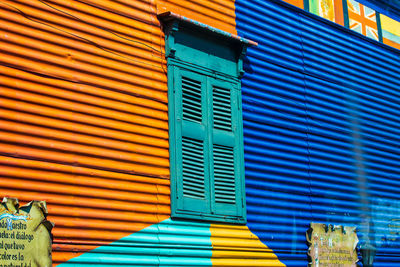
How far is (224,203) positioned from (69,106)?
2530mm

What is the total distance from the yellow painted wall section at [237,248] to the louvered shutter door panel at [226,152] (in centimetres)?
24

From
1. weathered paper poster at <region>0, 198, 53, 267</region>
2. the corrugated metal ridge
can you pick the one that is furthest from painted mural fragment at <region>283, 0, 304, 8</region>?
weathered paper poster at <region>0, 198, 53, 267</region>

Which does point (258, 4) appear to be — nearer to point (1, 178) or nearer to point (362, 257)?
point (362, 257)

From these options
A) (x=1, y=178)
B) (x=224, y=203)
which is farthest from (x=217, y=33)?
(x=1, y=178)

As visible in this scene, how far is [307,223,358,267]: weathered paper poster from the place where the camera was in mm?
9656

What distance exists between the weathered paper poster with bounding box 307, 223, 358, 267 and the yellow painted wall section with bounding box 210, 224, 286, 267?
3.03ft

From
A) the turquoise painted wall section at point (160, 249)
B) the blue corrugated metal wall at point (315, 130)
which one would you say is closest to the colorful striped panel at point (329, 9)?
the blue corrugated metal wall at point (315, 130)

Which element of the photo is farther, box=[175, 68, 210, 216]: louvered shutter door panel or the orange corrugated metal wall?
box=[175, 68, 210, 216]: louvered shutter door panel

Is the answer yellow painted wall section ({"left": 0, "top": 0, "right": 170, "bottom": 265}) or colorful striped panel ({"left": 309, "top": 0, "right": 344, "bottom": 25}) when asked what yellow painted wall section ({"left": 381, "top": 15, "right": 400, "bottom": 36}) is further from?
yellow painted wall section ({"left": 0, "top": 0, "right": 170, "bottom": 265})

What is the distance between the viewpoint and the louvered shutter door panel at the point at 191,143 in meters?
7.95

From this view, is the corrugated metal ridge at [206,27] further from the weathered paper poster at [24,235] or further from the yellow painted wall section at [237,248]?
the weathered paper poster at [24,235]

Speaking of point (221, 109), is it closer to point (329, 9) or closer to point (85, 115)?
point (85, 115)

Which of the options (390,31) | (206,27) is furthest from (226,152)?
(390,31)

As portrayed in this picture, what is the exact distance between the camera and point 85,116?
7.12 m
